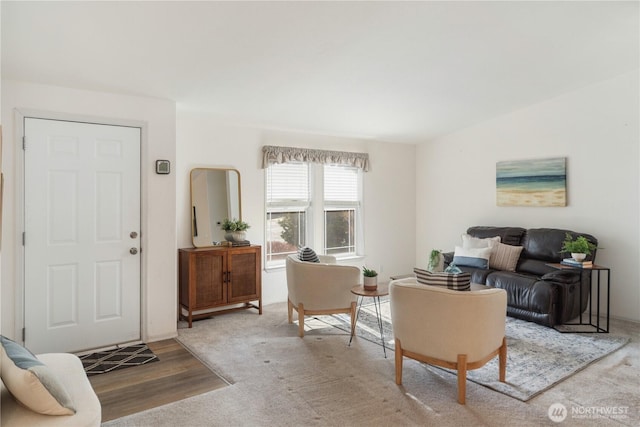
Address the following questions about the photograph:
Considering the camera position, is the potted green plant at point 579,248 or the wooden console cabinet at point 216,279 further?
the wooden console cabinet at point 216,279

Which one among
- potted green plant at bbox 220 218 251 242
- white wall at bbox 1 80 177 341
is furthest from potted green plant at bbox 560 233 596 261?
white wall at bbox 1 80 177 341

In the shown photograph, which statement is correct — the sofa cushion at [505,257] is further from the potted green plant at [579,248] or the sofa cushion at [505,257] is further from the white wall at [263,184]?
the white wall at [263,184]

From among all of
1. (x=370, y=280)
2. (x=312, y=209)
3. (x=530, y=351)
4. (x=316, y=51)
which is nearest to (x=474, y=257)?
(x=530, y=351)

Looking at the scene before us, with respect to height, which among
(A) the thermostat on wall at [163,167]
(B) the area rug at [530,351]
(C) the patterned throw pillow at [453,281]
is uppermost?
(A) the thermostat on wall at [163,167]

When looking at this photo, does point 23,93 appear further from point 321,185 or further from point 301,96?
point 321,185

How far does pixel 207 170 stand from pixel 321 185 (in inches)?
66.4

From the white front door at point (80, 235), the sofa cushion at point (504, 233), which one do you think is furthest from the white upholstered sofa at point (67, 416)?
the sofa cushion at point (504, 233)

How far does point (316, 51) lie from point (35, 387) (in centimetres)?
283

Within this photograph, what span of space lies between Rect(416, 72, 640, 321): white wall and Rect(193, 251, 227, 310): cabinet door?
12.3ft

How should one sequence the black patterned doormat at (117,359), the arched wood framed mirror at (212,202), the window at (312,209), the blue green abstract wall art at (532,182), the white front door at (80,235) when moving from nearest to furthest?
1. the black patterned doormat at (117,359)
2. the white front door at (80,235)
3. the arched wood framed mirror at (212,202)
4. the blue green abstract wall art at (532,182)
5. the window at (312,209)

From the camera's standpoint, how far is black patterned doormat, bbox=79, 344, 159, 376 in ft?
10.7

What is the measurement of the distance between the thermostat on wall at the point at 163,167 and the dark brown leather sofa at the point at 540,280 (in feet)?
12.1

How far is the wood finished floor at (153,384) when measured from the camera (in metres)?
2.69

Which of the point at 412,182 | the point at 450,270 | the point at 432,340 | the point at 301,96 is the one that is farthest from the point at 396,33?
the point at 412,182
